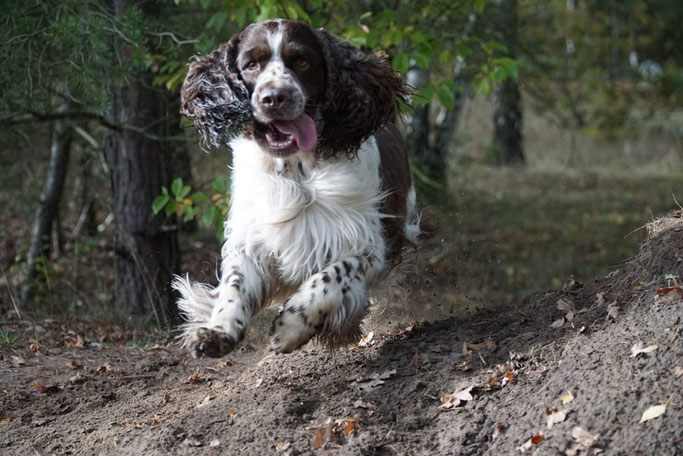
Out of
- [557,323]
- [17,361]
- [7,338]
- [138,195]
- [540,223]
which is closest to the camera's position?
[557,323]

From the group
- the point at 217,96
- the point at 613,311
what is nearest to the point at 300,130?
the point at 217,96

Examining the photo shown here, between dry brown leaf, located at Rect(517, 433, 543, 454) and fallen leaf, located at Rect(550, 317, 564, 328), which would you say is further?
fallen leaf, located at Rect(550, 317, 564, 328)

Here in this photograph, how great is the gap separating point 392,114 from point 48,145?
16.0 ft

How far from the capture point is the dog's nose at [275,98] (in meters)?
3.67

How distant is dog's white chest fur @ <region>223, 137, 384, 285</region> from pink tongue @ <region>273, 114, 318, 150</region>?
155 mm

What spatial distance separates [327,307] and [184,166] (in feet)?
12.4

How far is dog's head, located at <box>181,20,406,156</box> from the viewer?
3828 mm

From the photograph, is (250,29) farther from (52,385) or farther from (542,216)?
(542,216)

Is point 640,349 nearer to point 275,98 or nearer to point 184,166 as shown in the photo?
point 275,98

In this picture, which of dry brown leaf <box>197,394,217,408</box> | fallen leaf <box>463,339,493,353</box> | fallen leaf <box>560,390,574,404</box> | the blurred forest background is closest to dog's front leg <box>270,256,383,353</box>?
dry brown leaf <box>197,394,217,408</box>

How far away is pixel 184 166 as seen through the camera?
7.16 m

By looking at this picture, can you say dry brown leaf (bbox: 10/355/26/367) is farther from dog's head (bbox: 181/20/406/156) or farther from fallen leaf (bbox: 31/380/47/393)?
dog's head (bbox: 181/20/406/156)

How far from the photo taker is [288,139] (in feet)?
12.7

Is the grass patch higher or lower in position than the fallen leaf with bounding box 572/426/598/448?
lower
